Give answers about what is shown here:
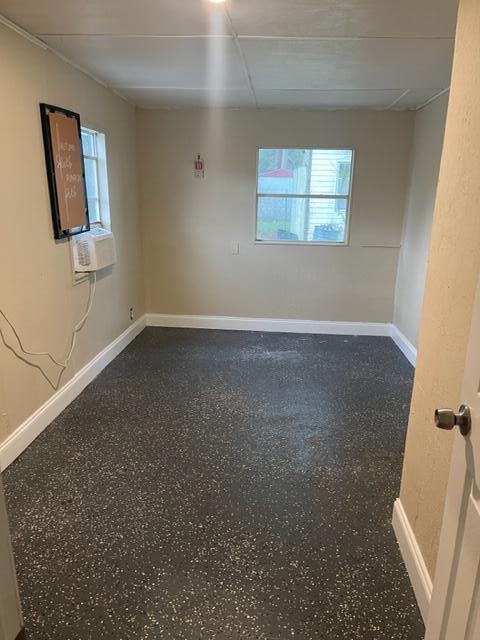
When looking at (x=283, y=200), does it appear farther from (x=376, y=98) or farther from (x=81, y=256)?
(x=81, y=256)

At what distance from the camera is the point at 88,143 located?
3.66 meters

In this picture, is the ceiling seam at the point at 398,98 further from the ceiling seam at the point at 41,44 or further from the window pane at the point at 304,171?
the ceiling seam at the point at 41,44

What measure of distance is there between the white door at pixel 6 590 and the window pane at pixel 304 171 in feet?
13.1

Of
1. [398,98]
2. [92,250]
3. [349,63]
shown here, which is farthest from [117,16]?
[398,98]

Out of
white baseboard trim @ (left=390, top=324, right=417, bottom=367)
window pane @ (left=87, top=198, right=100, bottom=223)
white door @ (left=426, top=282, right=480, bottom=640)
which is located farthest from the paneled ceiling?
white baseboard trim @ (left=390, top=324, right=417, bottom=367)

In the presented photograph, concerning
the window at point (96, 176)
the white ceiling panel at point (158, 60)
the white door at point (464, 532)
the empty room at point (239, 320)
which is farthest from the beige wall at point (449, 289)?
the window at point (96, 176)

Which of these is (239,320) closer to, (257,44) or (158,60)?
(158,60)

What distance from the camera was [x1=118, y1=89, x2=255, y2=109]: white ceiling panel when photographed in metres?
3.80

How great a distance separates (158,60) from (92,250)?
1.39 meters

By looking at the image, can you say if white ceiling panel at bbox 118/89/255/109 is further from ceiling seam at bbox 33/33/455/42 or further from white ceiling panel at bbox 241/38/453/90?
ceiling seam at bbox 33/33/455/42

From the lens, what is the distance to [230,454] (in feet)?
8.57

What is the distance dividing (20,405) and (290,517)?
168 cm

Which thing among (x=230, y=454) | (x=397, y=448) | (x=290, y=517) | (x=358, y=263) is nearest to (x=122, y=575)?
(x=290, y=517)

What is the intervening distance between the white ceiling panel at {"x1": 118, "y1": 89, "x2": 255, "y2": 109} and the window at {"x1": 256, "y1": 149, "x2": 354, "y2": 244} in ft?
2.01
